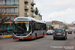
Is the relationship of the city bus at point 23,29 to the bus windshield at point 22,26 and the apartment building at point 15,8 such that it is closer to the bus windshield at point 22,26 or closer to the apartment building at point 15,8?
the bus windshield at point 22,26

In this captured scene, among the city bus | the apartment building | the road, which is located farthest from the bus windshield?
the apartment building

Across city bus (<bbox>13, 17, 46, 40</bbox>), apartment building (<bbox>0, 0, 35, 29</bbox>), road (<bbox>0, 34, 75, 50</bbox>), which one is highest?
apartment building (<bbox>0, 0, 35, 29</bbox>)

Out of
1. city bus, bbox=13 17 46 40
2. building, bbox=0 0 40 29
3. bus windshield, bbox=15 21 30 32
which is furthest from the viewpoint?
building, bbox=0 0 40 29

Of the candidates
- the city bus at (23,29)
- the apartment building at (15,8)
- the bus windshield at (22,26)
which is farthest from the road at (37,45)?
the apartment building at (15,8)

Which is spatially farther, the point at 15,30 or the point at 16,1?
the point at 16,1

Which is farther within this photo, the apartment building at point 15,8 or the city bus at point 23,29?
the apartment building at point 15,8

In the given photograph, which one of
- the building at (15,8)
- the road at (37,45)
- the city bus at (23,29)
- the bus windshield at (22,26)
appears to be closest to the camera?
the road at (37,45)

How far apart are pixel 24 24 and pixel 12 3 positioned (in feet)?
116

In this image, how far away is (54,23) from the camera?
16350 cm

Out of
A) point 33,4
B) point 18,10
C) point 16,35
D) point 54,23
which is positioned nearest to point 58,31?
point 16,35

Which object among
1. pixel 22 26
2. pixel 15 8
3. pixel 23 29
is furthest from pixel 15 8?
pixel 23 29

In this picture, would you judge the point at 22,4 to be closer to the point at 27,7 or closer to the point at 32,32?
the point at 27,7

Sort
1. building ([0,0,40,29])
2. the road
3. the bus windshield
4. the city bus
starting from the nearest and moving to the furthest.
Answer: the road < the city bus < the bus windshield < building ([0,0,40,29])

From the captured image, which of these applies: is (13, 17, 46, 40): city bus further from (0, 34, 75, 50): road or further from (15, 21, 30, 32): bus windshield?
(0, 34, 75, 50): road
